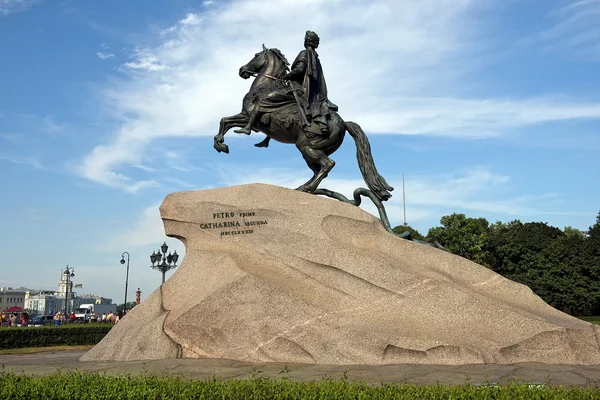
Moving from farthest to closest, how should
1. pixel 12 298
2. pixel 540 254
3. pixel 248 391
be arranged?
pixel 12 298 < pixel 540 254 < pixel 248 391

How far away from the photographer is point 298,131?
1275 cm

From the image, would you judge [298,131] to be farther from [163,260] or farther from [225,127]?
[163,260]

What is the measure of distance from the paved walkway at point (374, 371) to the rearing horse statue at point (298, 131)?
4781mm

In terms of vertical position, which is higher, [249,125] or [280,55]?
[280,55]

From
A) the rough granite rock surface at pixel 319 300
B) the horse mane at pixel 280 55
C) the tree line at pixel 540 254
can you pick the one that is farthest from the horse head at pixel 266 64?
the tree line at pixel 540 254

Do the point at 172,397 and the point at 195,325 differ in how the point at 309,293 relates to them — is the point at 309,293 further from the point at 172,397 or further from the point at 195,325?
the point at 172,397

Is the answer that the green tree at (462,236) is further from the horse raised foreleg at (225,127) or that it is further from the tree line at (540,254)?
the horse raised foreleg at (225,127)

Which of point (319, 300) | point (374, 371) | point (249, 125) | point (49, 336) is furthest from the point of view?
point (49, 336)

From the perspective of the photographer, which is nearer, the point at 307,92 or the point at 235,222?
the point at 235,222

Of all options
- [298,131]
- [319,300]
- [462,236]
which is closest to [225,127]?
[298,131]

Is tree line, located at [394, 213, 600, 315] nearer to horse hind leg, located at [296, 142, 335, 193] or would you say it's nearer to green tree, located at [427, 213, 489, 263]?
green tree, located at [427, 213, 489, 263]

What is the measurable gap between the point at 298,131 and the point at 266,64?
185 centimetres

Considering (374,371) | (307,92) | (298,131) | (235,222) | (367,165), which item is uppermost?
(307,92)

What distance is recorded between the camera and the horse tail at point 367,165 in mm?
12664
